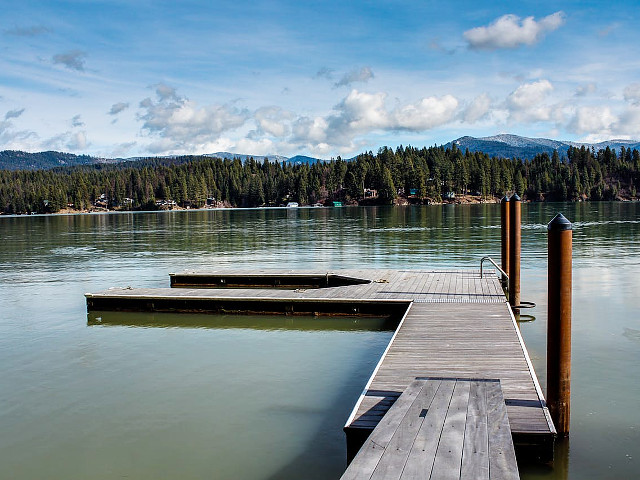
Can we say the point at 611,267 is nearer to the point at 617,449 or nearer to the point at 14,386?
the point at 617,449

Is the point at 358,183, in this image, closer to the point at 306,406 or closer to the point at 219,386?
the point at 219,386

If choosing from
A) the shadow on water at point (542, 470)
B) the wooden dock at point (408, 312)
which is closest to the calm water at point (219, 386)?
the shadow on water at point (542, 470)

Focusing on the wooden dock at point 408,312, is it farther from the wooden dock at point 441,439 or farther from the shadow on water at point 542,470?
the wooden dock at point 441,439

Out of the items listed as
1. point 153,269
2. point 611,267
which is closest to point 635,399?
point 611,267

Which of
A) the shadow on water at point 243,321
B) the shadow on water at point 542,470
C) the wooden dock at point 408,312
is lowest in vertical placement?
the shadow on water at point 542,470

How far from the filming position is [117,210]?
173m

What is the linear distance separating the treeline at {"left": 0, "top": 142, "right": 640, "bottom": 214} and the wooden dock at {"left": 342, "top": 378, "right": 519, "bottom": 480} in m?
138

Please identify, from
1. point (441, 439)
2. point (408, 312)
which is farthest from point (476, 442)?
point (408, 312)

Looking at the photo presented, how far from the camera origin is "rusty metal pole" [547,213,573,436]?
792 centimetres

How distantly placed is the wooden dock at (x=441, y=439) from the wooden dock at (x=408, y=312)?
1.45ft

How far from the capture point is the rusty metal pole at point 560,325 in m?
7.92

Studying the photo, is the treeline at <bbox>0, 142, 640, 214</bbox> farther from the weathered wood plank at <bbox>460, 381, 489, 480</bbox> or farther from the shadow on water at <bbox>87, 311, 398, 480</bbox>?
the weathered wood plank at <bbox>460, 381, 489, 480</bbox>

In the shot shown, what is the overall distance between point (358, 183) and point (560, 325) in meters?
147

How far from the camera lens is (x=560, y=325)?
7992 millimetres
